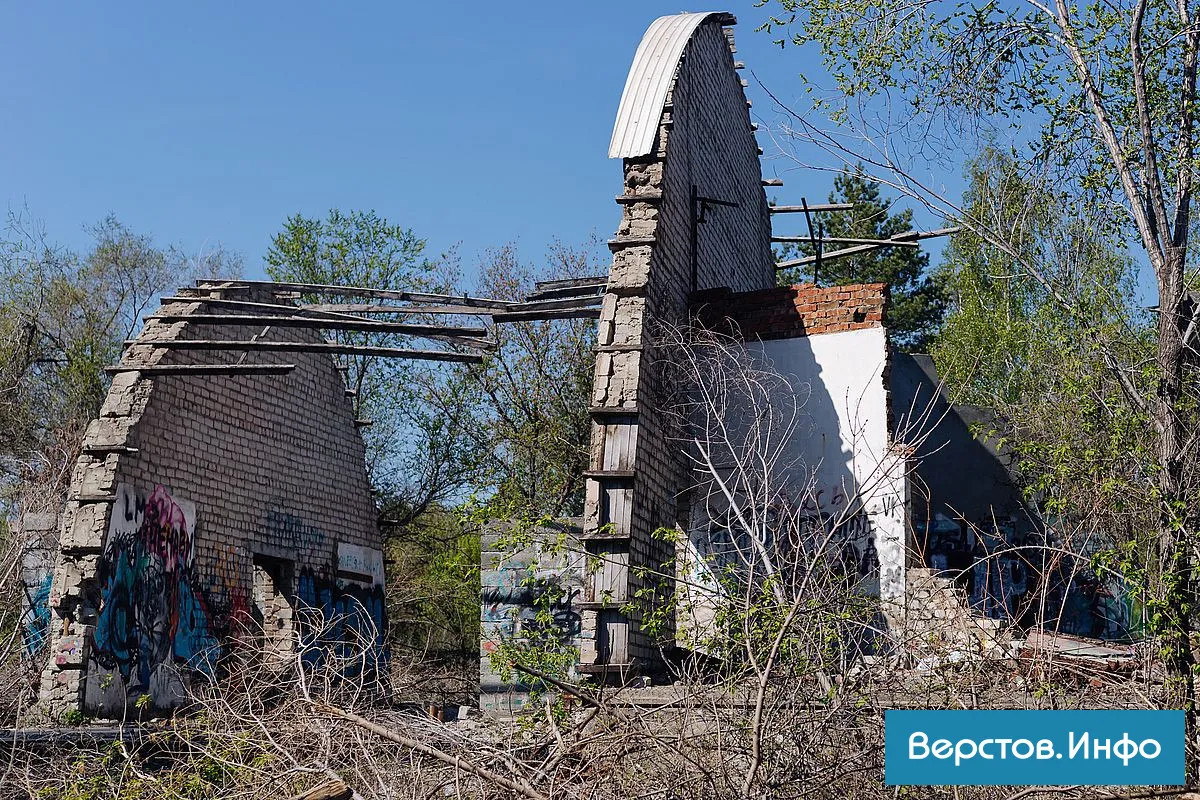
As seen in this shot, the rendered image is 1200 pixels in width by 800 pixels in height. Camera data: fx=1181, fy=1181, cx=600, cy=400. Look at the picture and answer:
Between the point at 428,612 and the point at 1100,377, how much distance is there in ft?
50.2

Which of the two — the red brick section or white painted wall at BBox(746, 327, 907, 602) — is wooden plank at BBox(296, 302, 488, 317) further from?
white painted wall at BBox(746, 327, 907, 602)

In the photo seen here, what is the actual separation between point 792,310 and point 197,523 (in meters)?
6.62

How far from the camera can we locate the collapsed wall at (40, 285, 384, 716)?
10961 mm

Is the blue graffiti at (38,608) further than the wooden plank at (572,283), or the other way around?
the blue graffiti at (38,608)

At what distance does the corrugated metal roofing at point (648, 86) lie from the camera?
10781mm

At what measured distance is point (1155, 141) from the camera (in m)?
8.89

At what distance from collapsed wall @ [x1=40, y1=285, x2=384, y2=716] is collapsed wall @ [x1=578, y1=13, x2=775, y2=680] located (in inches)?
88.4

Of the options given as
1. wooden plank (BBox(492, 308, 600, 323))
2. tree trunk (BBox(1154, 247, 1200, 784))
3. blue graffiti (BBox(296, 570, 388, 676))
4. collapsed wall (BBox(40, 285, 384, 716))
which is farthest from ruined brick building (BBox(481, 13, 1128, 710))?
blue graffiti (BBox(296, 570, 388, 676))

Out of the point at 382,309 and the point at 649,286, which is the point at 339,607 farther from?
the point at 649,286

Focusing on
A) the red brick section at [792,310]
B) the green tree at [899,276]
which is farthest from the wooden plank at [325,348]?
the green tree at [899,276]

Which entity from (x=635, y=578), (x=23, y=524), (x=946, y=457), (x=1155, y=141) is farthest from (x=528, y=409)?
(x=1155, y=141)

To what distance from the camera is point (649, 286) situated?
400 inches

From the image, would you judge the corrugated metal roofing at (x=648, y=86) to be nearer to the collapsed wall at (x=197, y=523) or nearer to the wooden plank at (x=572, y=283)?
the wooden plank at (x=572, y=283)

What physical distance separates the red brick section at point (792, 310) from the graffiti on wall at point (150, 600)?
5.76 metres
